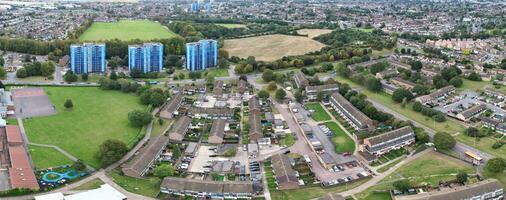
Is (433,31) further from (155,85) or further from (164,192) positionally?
(164,192)

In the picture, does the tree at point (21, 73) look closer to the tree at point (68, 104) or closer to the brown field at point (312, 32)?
the tree at point (68, 104)

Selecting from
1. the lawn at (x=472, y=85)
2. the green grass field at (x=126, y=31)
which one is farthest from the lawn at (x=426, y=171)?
the green grass field at (x=126, y=31)

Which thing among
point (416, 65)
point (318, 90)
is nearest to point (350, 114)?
point (318, 90)

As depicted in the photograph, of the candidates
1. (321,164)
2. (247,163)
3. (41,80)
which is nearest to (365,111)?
(321,164)

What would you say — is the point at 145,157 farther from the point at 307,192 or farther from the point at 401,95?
the point at 401,95

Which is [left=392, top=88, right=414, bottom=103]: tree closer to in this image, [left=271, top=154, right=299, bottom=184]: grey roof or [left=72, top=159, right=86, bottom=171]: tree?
[left=271, top=154, right=299, bottom=184]: grey roof

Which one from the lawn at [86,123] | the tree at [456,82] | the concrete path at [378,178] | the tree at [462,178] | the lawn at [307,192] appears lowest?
the lawn at [307,192]
